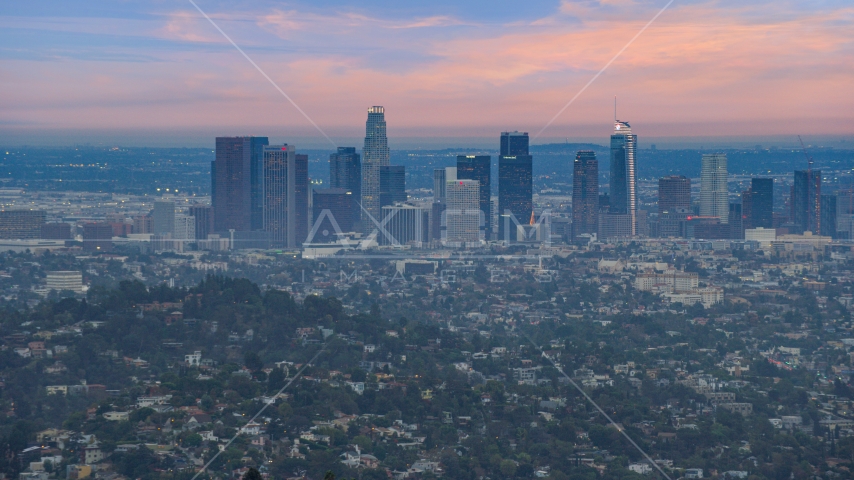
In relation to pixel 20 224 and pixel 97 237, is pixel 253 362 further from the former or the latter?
pixel 97 237

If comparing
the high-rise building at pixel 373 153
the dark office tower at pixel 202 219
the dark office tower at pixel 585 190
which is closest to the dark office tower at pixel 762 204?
the dark office tower at pixel 585 190

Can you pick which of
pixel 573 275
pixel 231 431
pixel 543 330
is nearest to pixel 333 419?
pixel 231 431

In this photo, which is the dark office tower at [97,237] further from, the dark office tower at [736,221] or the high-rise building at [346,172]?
the dark office tower at [736,221]

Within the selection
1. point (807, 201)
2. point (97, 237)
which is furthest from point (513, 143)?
point (97, 237)

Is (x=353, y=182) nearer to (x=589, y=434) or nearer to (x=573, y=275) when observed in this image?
(x=573, y=275)

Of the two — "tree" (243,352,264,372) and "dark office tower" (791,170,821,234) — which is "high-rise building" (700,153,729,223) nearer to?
"dark office tower" (791,170,821,234)

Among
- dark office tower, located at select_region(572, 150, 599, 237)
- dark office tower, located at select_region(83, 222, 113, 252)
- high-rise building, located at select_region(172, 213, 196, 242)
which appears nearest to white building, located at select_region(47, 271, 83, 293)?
dark office tower, located at select_region(83, 222, 113, 252)
